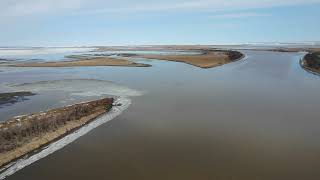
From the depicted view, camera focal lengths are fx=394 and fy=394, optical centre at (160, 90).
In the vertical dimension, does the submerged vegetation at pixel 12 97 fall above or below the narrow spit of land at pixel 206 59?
below

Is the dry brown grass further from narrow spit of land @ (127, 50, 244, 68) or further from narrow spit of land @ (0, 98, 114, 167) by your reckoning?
narrow spit of land @ (0, 98, 114, 167)

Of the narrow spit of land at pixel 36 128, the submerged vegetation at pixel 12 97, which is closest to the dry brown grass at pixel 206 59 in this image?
the submerged vegetation at pixel 12 97

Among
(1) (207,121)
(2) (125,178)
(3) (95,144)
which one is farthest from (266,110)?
(2) (125,178)

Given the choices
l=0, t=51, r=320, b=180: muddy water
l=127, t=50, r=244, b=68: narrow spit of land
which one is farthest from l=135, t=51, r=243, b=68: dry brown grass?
l=0, t=51, r=320, b=180: muddy water

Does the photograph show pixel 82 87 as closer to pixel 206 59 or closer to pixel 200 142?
pixel 200 142

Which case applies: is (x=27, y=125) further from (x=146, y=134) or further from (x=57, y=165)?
(x=146, y=134)

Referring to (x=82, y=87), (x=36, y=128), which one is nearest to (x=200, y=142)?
(x=36, y=128)

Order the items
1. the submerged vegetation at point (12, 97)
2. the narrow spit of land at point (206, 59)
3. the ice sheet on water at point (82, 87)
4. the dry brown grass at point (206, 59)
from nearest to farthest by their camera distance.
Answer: the submerged vegetation at point (12, 97) < the ice sheet on water at point (82, 87) < the dry brown grass at point (206, 59) < the narrow spit of land at point (206, 59)

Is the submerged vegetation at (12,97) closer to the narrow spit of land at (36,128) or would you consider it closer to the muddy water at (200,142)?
the narrow spit of land at (36,128)
